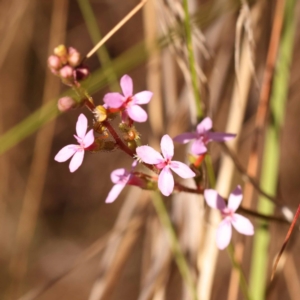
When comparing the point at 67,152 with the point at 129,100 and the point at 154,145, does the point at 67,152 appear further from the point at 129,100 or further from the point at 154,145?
the point at 154,145

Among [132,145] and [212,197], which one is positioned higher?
[132,145]

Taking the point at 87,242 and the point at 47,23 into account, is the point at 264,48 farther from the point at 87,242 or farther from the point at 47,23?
the point at 87,242

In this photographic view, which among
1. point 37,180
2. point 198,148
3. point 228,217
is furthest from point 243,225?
point 37,180

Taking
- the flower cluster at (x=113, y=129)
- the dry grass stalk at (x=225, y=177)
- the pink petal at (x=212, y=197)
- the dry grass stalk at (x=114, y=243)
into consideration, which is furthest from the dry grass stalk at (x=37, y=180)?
the pink petal at (x=212, y=197)

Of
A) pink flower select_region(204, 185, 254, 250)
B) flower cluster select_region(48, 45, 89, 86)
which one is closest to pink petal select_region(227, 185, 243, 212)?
pink flower select_region(204, 185, 254, 250)

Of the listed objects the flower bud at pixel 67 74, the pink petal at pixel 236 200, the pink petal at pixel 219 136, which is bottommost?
the pink petal at pixel 236 200

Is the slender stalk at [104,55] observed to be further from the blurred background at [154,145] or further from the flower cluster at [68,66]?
the flower cluster at [68,66]
